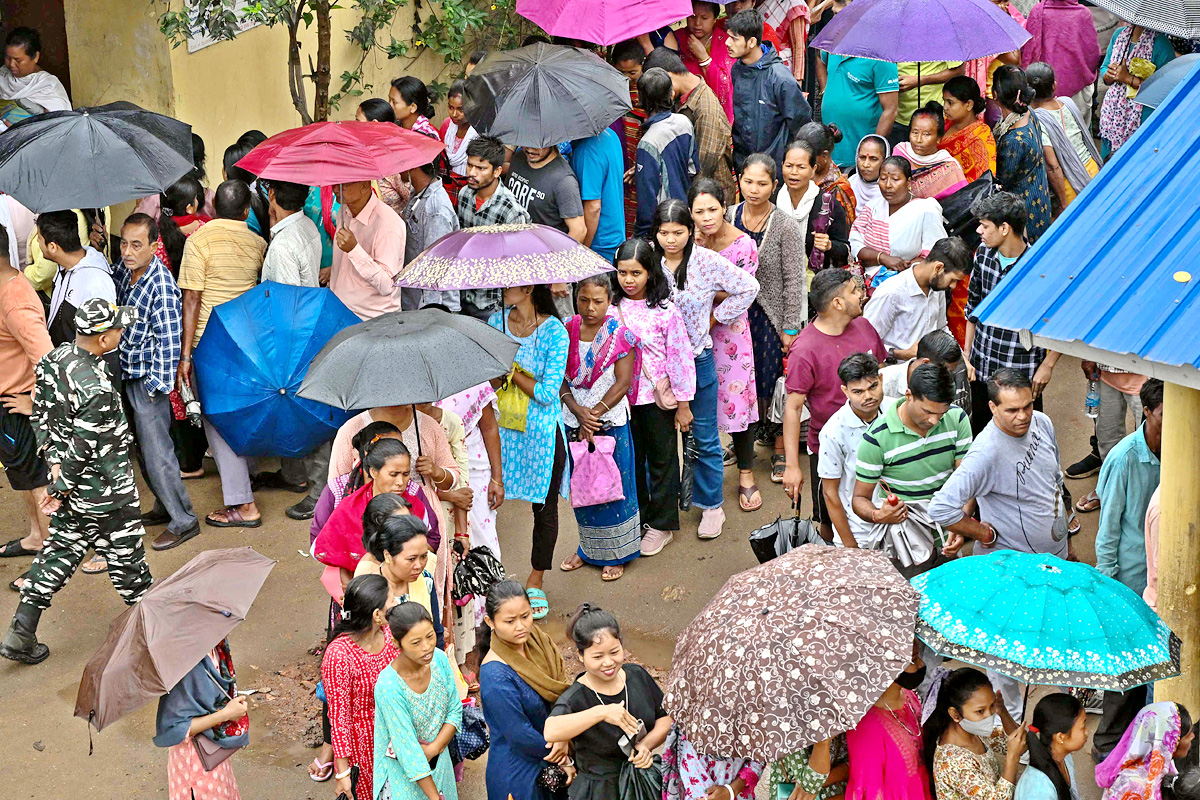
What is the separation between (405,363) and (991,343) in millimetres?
3242

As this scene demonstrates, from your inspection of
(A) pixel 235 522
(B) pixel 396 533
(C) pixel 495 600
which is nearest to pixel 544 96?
(A) pixel 235 522

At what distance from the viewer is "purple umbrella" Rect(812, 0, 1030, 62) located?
8.42 metres

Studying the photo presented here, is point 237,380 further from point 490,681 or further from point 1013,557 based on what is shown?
point 1013,557

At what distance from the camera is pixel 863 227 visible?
8133mm

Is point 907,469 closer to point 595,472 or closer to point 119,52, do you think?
point 595,472

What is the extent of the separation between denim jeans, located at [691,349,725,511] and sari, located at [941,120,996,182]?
2.29m

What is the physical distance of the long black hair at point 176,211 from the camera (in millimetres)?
8258

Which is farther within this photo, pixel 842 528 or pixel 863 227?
pixel 863 227

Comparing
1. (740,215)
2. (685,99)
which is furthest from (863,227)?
(685,99)

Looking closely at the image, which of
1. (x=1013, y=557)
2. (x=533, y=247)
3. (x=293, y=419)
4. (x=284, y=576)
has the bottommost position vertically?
(x=284, y=576)

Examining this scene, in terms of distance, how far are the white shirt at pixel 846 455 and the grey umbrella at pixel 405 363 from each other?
1.50 metres

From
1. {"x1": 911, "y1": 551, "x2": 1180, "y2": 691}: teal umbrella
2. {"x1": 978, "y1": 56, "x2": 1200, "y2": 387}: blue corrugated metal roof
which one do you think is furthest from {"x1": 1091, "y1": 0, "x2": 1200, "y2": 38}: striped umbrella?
{"x1": 911, "y1": 551, "x2": 1180, "y2": 691}: teal umbrella

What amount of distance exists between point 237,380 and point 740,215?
10.0ft

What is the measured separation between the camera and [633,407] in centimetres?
743
